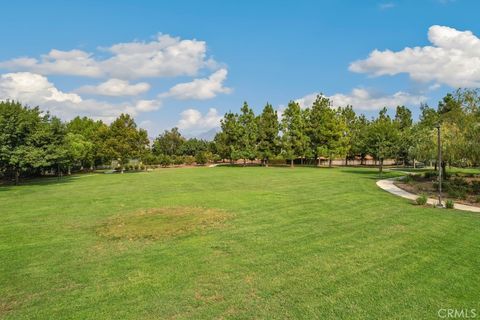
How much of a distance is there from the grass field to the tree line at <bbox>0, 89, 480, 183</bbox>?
1344cm

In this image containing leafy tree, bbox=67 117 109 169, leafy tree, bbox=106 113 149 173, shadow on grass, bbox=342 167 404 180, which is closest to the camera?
shadow on grass, bbox=342 167 404 180

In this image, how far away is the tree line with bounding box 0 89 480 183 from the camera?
26.5m

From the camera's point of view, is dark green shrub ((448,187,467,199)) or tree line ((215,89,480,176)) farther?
tree line ((215,89,480,176))

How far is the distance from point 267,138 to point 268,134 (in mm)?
746

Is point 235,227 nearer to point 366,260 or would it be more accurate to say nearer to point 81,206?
point 366,260

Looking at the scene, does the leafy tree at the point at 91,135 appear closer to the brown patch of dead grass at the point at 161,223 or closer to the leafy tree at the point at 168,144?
the leafy tree at the point at 168,144

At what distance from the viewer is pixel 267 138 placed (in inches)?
2346

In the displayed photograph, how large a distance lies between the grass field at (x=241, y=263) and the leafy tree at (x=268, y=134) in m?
43.1

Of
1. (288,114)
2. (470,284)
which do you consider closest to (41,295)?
(470,284)

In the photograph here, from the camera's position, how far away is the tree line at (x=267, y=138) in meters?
26.5

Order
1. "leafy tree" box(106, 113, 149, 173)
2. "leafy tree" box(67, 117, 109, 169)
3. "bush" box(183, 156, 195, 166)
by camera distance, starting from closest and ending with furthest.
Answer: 1. "leafy tree" box(106, 113, 149, 173)
2. "leafy tree" box(67, 117, 109, 169)
3. "bush" box(183, 156, 195, 166)

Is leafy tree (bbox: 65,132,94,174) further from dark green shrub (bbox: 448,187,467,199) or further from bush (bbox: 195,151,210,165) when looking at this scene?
dark green shrub (bbox: 448,187,467,199)

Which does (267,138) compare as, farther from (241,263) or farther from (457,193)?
(241,263)

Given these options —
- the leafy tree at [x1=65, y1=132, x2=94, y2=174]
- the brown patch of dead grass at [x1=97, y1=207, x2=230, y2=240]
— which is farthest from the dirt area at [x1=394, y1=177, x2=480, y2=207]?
the leafy tree at [x1=65, y1=132, x2=94, y2=174]
